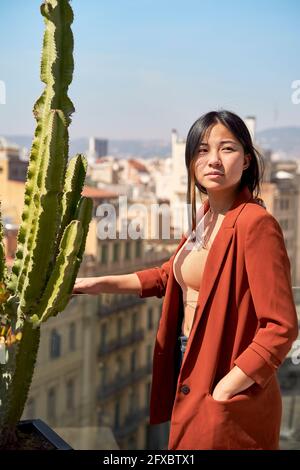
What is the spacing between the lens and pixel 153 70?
35.2 metres


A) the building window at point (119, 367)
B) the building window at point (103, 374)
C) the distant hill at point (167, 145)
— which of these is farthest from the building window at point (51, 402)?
the distant hill at point (167, 145)

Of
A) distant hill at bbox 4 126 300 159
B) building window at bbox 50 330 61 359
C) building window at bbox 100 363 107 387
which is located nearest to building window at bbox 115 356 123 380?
building window at bbox 100 363 107 387

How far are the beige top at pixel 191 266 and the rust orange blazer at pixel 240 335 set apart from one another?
0.06 meters

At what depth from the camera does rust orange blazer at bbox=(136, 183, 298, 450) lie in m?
1.05

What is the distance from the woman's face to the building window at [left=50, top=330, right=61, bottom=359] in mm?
6743

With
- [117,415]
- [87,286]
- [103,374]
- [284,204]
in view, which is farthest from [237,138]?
[284,204]

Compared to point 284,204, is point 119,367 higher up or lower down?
lower down

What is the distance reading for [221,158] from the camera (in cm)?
116

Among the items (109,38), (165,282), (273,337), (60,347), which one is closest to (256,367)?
(273,337)

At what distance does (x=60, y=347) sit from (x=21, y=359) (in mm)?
7236

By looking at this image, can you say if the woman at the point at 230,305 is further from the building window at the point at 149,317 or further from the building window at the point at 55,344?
the building window at the point at 149,317

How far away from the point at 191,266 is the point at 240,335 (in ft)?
0.52
